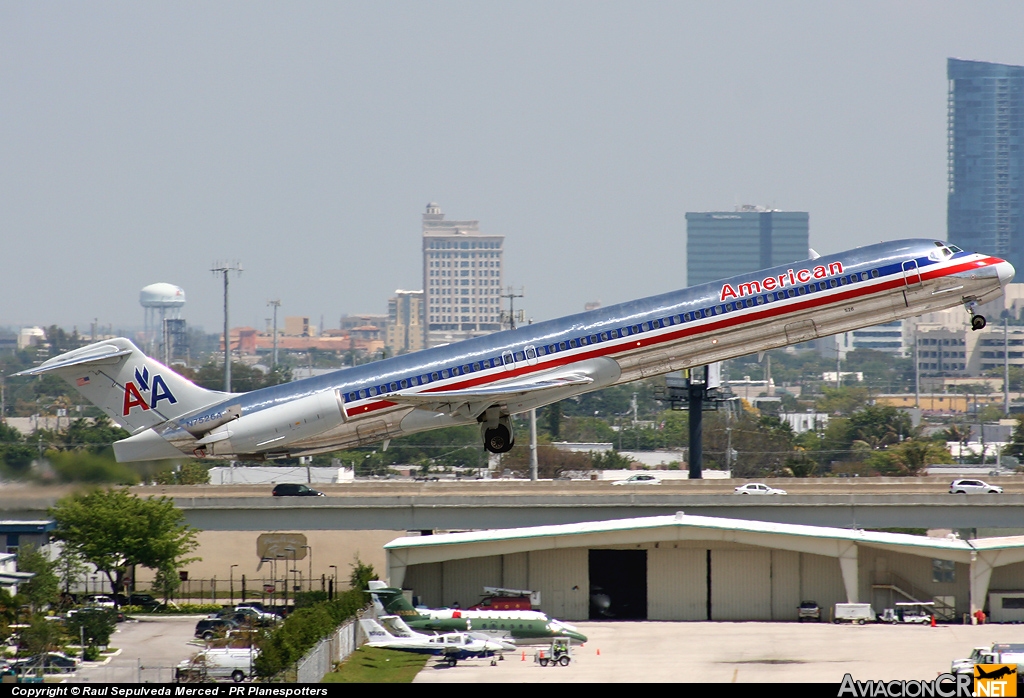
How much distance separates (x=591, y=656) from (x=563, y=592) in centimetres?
981

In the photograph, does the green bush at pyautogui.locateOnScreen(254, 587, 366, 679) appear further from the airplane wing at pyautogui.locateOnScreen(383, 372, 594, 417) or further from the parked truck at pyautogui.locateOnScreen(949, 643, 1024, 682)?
the parked truck at pyautogui.locateOnScreen(949, 643, 1024, 682)

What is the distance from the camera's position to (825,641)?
56625 mm

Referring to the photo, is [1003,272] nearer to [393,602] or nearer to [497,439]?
[497,439]

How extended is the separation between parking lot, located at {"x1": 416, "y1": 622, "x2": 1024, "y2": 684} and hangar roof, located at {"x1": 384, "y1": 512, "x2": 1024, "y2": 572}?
3689 millimetres

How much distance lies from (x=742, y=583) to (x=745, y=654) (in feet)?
32.3

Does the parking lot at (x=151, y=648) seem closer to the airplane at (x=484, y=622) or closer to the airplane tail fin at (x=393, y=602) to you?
the airplane tail fin at (x=393, y=602)

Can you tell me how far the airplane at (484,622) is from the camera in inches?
2259

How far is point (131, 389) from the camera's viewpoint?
44344mm

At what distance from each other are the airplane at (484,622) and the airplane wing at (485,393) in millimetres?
19912

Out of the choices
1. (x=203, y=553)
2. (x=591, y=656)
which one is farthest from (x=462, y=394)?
(x=203, y=553)

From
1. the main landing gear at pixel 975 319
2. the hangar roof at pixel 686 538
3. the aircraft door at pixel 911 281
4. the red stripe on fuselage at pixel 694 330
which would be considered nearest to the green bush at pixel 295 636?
the hangar roof at pixel 686 538

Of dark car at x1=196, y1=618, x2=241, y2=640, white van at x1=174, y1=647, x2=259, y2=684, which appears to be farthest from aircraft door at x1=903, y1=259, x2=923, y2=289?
dark car at x1=196, y1=618, x2=241, y2=640

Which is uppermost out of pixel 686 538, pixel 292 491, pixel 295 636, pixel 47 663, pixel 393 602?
pixel 292 491

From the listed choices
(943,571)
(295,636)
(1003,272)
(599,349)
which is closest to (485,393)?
(599,349)
